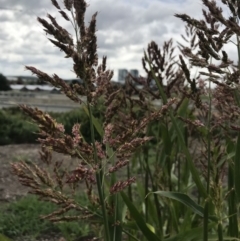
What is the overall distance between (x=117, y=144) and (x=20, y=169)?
1.00ft

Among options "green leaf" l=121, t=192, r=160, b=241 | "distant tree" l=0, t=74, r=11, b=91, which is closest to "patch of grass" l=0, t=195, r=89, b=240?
"green leaf" l=121, t=192, r=160, b=241

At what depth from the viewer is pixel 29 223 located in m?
4.71

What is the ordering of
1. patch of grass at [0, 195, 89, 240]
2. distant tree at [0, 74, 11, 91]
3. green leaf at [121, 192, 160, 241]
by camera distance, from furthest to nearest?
distant tree at [0, 74, 11, 91] → patch of grass at [0, 195, 89, 240] → green leaf at [121, 192, 160, 241]

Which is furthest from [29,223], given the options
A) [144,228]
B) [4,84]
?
[4,84]

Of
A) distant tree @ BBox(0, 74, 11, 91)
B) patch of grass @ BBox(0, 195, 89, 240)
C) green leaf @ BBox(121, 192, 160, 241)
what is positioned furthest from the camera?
distant tree @ BBox(0, 74, 11, 91)

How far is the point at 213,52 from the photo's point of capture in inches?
64.0

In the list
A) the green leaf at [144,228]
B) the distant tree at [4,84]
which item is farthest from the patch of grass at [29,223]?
the distant tree at [4,84]

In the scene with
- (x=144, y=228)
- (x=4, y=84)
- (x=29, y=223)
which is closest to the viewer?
(x=144, y=228)

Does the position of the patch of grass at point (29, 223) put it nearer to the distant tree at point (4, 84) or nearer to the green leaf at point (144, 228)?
the green leaf at point (144, 228)

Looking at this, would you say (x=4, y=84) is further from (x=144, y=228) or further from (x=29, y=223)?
(x=144, y=228)

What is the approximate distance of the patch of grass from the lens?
451cm

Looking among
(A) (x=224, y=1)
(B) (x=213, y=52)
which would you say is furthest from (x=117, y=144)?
(A) (x=224, y=1)

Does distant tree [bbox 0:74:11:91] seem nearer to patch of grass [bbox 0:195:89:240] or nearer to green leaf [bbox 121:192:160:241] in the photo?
patch of grass [bbox 0:195:89:240]

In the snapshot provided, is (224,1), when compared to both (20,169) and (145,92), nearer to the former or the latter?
(20,169)
